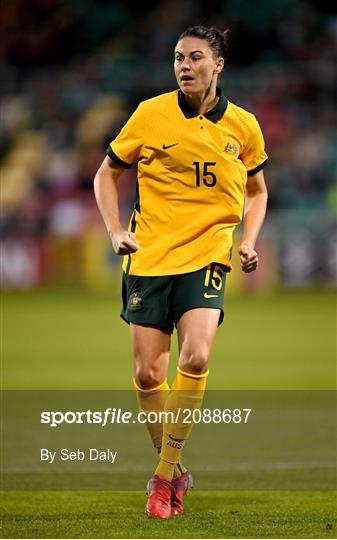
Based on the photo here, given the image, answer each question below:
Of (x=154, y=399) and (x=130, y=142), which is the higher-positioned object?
(x=130, y=142)

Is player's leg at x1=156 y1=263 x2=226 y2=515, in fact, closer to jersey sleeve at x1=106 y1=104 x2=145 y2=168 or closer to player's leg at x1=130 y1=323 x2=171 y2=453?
player's leg at x1=130 y1=323 x2=171 y2=453

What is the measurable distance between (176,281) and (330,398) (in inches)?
177

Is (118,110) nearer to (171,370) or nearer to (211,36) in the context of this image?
(171,370)

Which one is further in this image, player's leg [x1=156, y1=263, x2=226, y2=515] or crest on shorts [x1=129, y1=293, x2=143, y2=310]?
crest on shorts [x1=129, y1=293, x2=143, y2=310]

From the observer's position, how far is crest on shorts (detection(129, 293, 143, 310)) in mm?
6039

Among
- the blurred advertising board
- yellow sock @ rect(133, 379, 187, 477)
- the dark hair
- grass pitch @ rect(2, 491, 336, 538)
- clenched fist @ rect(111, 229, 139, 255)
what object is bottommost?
the blurred advertising board

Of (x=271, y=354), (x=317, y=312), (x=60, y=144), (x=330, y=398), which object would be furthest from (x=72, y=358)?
(x=60, y=144)

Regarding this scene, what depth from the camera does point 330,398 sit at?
1018 centimetres

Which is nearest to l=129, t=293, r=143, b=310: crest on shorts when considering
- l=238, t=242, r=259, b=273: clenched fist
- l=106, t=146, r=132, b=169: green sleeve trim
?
l=238, t=242, r=259, b=273: clenched fist

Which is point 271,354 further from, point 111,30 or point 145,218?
point 111,30

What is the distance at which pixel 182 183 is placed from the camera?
19.7ft

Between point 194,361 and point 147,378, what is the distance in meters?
0.38

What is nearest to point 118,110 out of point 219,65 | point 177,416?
point 219,65

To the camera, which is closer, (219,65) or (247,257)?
(247,257)
